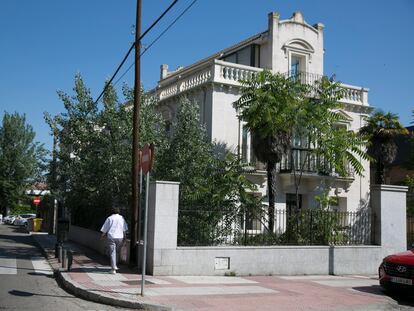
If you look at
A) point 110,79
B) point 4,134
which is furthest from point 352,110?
point 4,134

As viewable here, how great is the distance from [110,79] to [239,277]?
8758 mm

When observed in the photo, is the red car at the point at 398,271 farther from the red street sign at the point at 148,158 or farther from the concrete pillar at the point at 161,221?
the red street sign at the point at 148,158

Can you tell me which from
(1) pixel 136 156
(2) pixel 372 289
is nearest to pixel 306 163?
(1) pixel 136 156

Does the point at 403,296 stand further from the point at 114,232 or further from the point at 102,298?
the point at 114,232

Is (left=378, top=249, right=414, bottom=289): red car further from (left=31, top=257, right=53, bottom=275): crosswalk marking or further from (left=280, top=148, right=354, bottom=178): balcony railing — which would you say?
(left=280, top=148, right=354, bottom=178): balcony railing

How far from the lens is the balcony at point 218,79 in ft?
68.1

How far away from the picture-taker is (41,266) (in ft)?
50.6

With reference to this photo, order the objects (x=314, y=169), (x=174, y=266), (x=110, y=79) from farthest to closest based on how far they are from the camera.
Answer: (x=314, y=169) → (x=110, y=79) → (x=174, y=266)

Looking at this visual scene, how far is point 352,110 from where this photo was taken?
23.9 meters

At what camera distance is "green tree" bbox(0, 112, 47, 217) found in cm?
5534

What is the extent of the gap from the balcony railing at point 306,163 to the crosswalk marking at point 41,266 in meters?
10.2

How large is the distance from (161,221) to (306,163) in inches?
426

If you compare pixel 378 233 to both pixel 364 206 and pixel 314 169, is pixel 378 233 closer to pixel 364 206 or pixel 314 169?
pixel 314 169

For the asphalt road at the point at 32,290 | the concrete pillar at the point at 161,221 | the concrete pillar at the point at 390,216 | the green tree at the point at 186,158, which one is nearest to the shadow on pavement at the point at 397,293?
the concrete pillar at the point at 390,216
